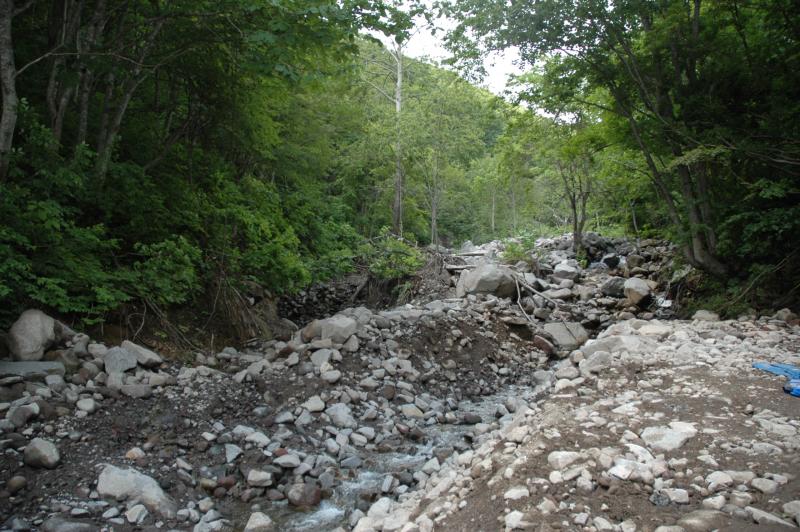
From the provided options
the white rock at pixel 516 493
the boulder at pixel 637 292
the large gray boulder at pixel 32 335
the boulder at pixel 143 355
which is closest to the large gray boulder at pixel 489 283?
the boulder at pixel 637 292

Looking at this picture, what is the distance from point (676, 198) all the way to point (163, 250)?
10034mm

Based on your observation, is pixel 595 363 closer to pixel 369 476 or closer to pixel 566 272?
pixel 369 476

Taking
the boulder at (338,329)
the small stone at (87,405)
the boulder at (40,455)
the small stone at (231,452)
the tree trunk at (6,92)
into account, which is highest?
the tree trunk at (6,92)

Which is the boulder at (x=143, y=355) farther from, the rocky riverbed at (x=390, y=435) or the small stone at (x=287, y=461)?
the small stone at (x=287, y=461)

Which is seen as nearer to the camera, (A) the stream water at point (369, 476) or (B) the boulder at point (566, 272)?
(A) the stream water at point (369, 476)

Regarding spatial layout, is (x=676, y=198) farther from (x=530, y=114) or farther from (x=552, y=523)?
(x=552, y=523)

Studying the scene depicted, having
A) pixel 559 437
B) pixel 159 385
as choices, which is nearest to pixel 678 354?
pixel 559 437

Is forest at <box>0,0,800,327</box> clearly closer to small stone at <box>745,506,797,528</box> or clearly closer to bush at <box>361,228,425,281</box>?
bush at <box>361,228,425,281</box>

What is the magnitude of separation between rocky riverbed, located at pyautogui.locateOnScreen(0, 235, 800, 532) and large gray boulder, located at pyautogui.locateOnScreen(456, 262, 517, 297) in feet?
10.3

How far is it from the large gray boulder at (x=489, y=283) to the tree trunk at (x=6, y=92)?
792 cm

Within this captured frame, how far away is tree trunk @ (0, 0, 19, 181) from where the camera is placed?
4.55m

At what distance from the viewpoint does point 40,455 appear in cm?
353

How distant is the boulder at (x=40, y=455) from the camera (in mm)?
3521

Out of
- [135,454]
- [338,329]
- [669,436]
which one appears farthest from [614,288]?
[135,454]
